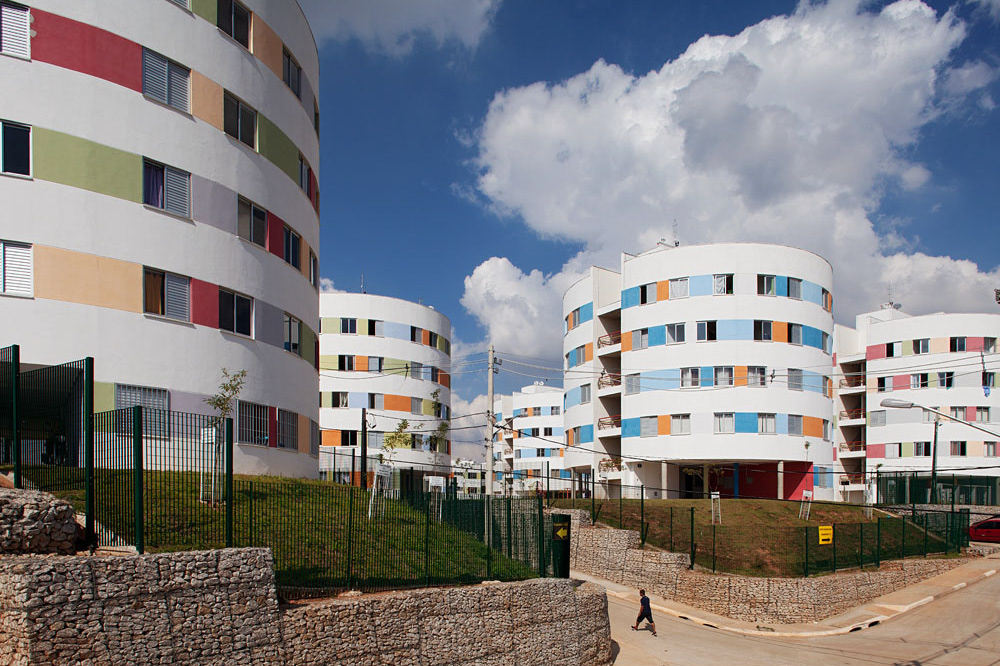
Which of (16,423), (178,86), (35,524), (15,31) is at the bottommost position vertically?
(35,524)

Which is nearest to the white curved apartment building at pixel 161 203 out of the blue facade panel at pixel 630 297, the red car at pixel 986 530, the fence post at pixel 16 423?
the fence post at pixel 16 423

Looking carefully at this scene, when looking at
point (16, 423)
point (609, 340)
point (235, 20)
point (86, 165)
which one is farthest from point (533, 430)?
point (16, 423)

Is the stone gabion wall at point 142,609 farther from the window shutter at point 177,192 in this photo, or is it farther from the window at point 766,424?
the window at point 766,424

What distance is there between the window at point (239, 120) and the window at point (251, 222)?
2.05m

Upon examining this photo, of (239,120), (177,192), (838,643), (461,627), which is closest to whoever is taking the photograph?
(461,627)

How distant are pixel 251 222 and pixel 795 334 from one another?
36568 millimetres

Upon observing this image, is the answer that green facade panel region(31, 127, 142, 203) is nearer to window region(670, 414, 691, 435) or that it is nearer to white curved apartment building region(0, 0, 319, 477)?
white curved apartment building region(0, 0, 319, 477)

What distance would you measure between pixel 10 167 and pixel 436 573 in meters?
14.6

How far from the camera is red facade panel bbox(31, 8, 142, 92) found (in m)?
21.7

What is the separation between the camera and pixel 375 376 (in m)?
61.9

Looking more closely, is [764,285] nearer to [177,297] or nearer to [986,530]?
[986,530]

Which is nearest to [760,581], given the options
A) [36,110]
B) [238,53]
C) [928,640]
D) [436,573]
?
[928,640]

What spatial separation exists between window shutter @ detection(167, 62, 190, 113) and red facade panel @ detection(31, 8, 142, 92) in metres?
1.09

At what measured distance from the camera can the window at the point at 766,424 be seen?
51.3 meters
